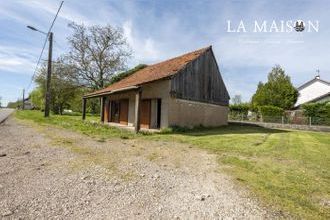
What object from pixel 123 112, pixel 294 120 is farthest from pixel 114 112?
pixel 294 120

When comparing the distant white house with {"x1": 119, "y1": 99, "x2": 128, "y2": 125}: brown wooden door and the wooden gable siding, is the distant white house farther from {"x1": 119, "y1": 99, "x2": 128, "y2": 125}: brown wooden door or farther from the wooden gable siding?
{"x1": 119, "y1": 99, "x2": 128, "y2": 125}: brown wooden door

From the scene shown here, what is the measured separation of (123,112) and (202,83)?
6.76m

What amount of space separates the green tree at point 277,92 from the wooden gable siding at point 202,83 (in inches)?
830

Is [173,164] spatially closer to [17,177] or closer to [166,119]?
[17,177]

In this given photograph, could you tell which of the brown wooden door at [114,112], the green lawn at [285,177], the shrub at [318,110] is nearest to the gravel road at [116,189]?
the green lawn at [285,177]

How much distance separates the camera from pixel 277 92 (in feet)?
136

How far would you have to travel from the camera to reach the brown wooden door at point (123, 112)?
64.7 feet

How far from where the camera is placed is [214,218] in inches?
132

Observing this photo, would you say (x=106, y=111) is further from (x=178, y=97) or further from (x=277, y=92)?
(x=277, y=92)

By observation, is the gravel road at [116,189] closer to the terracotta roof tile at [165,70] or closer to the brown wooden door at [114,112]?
the terracotta roof tile at [165,70]

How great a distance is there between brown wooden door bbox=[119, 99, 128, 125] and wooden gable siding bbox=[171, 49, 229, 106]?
5.61 meters

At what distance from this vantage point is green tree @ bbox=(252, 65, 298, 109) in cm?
4069

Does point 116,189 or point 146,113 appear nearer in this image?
point 116,189

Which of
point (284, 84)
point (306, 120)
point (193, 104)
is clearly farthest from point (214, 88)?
point (284, 84)
